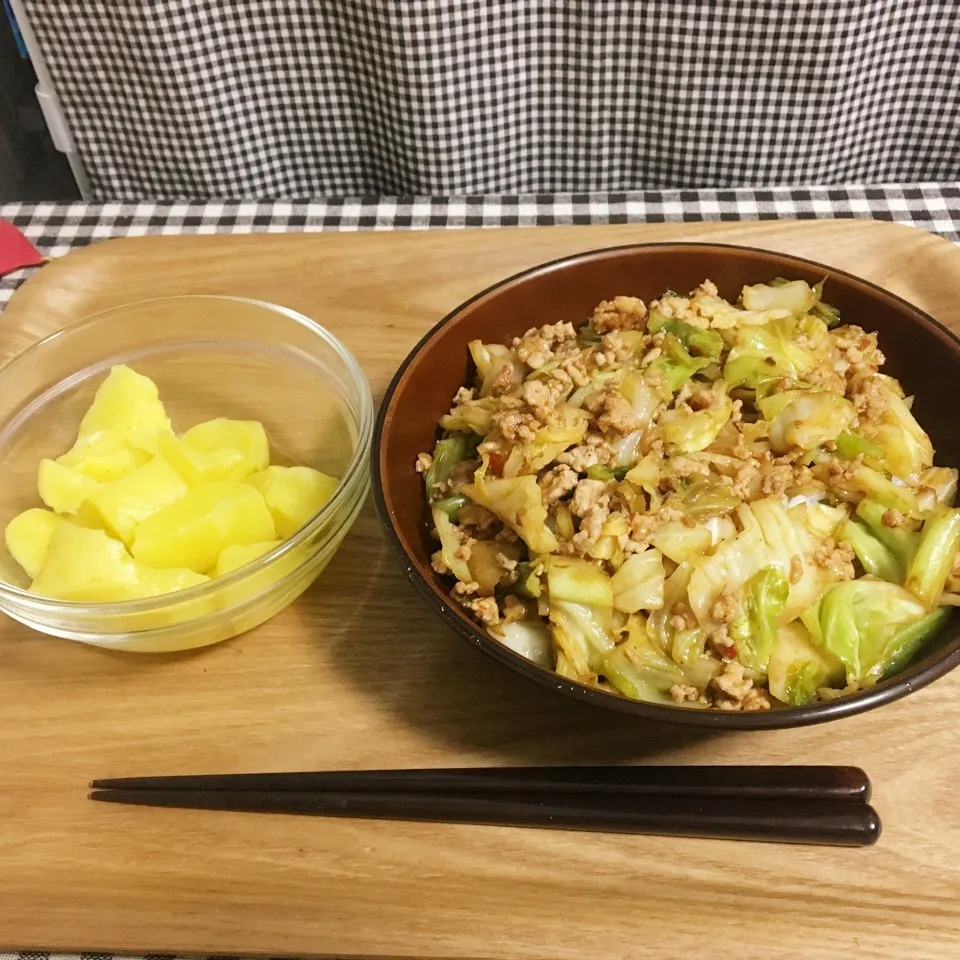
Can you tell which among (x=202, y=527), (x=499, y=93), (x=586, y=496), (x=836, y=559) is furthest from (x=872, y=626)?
(x=499, y=93)

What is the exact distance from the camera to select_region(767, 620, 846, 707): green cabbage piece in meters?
1.26

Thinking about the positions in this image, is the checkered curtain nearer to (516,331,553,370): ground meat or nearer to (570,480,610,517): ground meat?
(516,331,553,370): ground meat

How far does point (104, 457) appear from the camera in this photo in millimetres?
1604

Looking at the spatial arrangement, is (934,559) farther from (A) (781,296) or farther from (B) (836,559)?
(A) (781,296)

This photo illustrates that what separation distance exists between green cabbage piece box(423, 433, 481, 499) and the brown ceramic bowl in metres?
0.03

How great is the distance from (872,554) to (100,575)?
1.21 metres

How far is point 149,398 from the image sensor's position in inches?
67.3

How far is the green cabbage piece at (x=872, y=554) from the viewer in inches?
53.4

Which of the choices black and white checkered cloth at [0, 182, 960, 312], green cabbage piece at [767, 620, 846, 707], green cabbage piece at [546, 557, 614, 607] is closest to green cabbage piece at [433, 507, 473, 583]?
green cabbage piece at [546, 557, 614, 607]

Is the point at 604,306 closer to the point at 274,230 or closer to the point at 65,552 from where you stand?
the point at 65,552

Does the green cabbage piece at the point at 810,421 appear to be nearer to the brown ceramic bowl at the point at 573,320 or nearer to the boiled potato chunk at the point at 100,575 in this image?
the brown ceramic bowl at the point at 573,320

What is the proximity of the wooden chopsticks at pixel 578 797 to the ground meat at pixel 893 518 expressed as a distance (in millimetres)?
378

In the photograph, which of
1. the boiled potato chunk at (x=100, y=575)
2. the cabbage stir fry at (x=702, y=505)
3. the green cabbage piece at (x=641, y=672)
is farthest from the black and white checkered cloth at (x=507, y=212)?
the green cabbage piece at (x=641, y=672)

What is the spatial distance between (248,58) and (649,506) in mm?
2127
